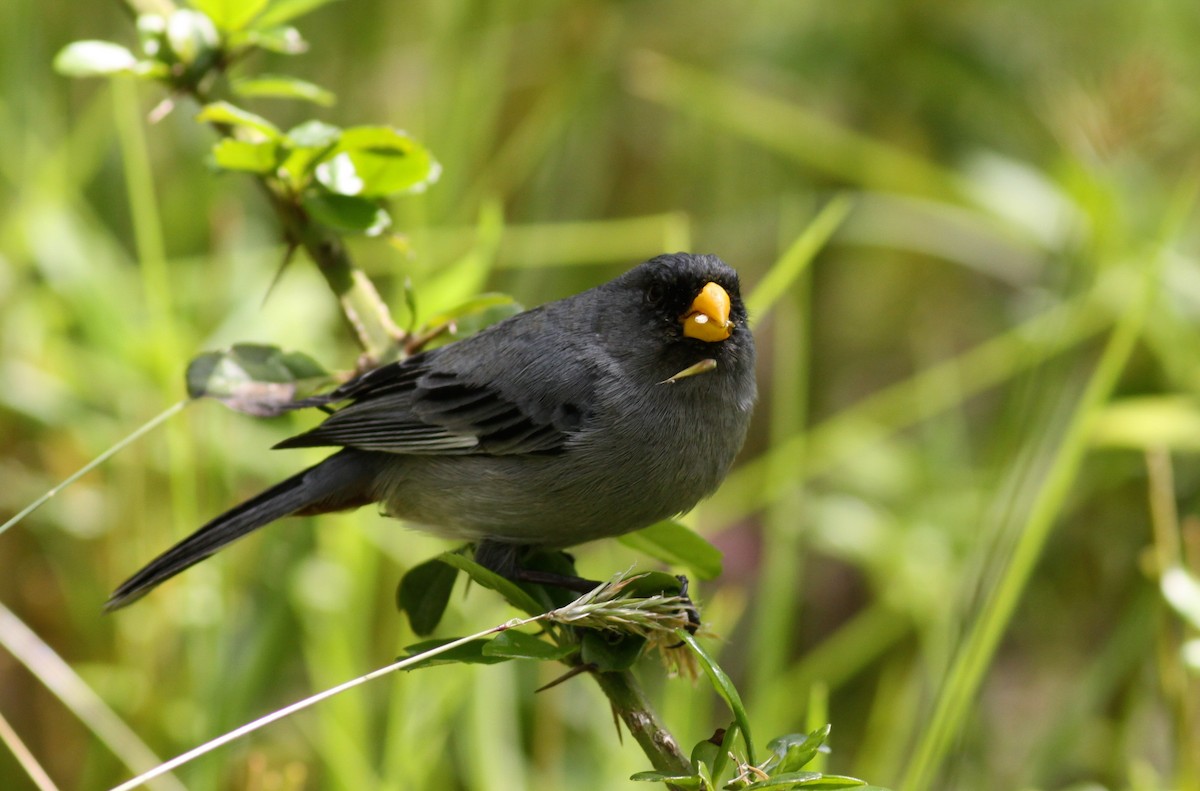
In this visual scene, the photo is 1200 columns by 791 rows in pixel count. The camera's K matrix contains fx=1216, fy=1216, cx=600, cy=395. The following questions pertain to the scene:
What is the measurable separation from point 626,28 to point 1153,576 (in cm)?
327

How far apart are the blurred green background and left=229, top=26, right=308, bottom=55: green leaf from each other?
0.56 m

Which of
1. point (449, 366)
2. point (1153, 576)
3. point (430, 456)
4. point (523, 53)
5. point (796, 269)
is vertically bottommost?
point (1153, 576)

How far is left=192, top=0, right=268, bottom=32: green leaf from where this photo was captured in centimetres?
207

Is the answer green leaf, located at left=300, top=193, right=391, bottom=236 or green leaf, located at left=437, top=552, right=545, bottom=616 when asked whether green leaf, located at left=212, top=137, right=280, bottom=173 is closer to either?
green leaf, located at left=300, top=193, right=391, bottom=236

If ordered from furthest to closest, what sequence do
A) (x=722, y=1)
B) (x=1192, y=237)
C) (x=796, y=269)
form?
(x=722, y=1) < (x=1192, y=237) < (x=796, y=269)

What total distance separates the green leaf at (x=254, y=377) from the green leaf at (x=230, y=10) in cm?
56

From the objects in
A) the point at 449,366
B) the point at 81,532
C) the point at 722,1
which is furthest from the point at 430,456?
the point at 722,1

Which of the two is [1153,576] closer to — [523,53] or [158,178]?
[523,53]

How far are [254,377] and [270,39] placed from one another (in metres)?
0.58

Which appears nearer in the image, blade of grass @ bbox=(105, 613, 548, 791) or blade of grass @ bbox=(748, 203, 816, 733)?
blade of grass @ bbox=(105, 613, 548, 791)

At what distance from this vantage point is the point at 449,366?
7.94ft

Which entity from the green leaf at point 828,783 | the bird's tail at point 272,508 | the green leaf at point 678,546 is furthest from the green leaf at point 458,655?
the bird's tail at point 272,508

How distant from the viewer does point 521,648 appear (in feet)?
5.16

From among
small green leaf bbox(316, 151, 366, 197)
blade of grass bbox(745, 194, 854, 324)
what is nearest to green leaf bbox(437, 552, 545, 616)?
small green leaf bbox(316, 151, 366, 197)
